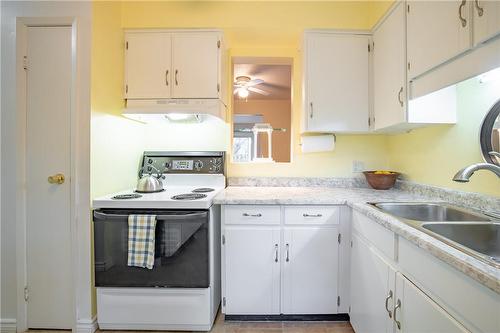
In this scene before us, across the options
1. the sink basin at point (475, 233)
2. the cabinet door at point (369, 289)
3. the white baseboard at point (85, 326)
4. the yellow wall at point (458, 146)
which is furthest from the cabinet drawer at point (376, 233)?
the white baseboard at point (85, 326)

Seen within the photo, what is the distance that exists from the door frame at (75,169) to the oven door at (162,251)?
0.11 m

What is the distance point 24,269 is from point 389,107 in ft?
8.84

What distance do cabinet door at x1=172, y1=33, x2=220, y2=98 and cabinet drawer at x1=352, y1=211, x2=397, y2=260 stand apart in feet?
4.51

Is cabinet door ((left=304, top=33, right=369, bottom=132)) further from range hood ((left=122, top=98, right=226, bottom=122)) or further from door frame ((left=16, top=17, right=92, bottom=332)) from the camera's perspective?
door frame ((left=16, top=17, right=92, bottom=332))

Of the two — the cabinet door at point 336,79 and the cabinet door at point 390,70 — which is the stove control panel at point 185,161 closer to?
the cabinet door at point 336,79

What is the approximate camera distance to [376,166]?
2350 mm

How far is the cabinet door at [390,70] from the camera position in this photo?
5.27 feet

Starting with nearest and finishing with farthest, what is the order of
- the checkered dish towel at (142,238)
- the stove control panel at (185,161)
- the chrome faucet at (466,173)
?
the chrome faucet at (466,173)
the checkered dish towel at (142,238)
the stove control panel at (185,161)

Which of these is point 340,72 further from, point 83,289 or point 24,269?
point 24,269

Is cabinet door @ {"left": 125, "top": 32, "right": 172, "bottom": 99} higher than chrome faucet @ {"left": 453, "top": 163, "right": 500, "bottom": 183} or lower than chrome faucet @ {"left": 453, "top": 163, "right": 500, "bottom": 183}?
higher

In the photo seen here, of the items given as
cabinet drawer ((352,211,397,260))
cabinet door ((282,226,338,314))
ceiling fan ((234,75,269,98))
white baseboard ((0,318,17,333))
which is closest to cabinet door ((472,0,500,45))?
cabinet drawer ((352,211,397,260))

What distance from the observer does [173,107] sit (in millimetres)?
1974

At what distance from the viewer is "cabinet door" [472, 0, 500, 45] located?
37.1 inches

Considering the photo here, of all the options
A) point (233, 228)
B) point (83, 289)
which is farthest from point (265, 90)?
point (83, 289)
